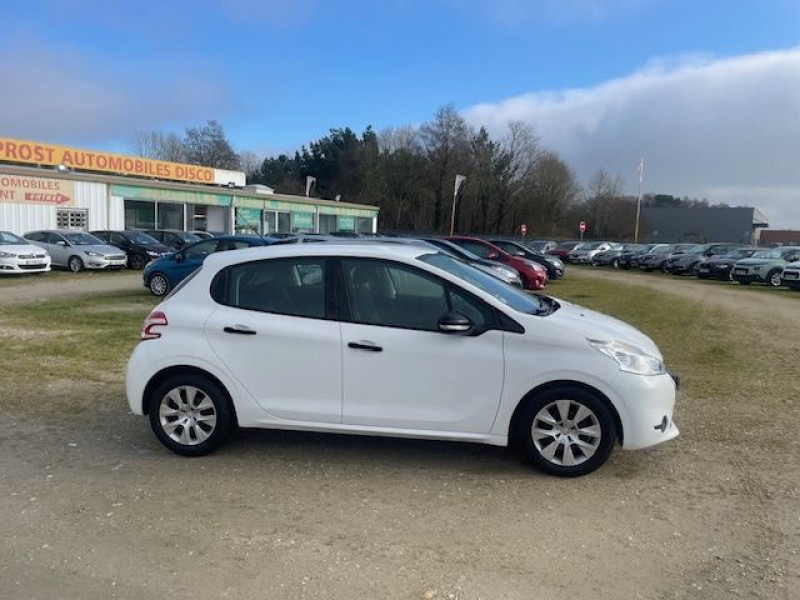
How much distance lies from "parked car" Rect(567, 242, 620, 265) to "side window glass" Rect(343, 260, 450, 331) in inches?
1612

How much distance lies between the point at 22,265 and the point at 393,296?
2036cm

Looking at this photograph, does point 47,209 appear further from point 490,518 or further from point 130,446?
point 490,518

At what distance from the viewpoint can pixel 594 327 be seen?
16.5 ft

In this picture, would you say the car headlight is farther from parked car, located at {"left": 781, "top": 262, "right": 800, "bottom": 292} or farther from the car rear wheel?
the car rear wheel

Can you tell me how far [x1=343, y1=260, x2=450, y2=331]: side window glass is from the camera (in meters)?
4.90

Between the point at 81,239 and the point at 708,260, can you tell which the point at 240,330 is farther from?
the point at 708,260

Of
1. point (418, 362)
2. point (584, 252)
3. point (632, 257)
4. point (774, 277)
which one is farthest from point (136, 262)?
point (584, 252)

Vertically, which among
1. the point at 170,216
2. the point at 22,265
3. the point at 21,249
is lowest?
the point at 22,265

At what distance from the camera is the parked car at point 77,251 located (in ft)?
77.7

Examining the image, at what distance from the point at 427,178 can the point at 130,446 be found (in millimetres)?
77257

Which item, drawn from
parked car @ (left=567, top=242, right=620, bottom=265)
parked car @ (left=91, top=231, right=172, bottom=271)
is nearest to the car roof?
parked car @ (left=91, top=231, right=172, bottom=271)

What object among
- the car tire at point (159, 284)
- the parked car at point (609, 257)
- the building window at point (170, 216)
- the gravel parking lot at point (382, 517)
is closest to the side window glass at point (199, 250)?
the car tire at point (159, 284)

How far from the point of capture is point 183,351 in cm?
512

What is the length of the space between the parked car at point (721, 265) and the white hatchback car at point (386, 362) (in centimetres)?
2784
